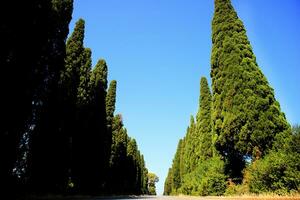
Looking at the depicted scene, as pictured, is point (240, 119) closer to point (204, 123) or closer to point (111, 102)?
point (204, 123)

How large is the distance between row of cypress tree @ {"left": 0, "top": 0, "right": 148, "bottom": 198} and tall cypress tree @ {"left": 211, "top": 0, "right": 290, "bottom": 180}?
10037mm

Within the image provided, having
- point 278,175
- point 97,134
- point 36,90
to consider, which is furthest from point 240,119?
point 97,134

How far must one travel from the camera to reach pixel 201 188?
27.8m

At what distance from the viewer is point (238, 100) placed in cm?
2186

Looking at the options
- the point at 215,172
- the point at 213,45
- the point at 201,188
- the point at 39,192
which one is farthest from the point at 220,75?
the point at 39,192

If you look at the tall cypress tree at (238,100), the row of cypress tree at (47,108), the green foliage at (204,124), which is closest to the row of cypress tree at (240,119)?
the tall cypress tree at (238,100)

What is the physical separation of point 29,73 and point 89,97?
1662cm

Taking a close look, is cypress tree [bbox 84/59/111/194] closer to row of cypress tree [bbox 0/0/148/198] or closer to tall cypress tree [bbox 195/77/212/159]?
row of cypress tree [bbox 0/0/148/198]

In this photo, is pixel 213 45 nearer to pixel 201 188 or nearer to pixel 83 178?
pixel 201 188

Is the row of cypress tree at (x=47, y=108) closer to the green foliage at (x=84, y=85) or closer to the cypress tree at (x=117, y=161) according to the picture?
the green foliage at (x=84, y=85)

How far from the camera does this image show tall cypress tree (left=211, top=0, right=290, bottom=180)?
68.0 feet

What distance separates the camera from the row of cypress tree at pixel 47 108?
12547 mm

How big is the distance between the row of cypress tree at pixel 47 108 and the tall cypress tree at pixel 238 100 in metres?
10.0

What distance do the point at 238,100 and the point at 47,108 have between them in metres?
11.6
